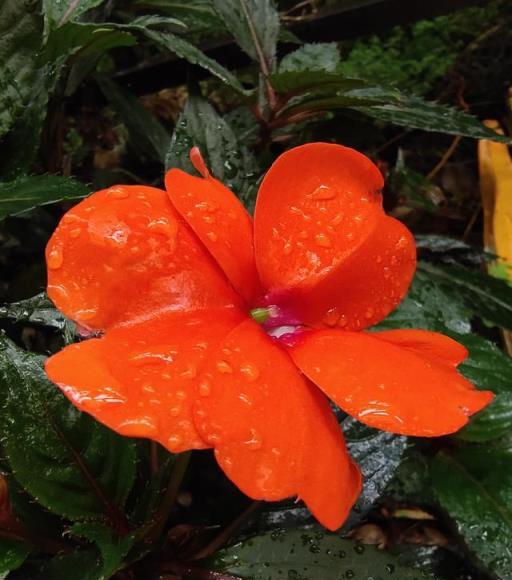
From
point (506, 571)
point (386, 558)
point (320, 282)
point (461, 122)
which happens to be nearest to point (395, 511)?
point (506, 571)

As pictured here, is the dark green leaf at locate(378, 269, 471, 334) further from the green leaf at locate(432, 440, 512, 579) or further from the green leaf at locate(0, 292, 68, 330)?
the green leaf at locate(0, 292, 68, 330)

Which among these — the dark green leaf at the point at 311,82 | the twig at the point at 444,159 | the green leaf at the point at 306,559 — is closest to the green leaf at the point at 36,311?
the green leaf at the point at 306,559

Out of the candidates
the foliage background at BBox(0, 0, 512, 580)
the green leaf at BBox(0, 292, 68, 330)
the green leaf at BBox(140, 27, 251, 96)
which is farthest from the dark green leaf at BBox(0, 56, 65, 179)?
the green leaf at BBox(0, 292, 68, 330)

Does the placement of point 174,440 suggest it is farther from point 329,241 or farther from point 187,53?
point 187,53

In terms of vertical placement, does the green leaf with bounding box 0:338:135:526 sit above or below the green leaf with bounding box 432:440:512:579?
above

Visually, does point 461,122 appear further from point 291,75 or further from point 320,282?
point 320,282

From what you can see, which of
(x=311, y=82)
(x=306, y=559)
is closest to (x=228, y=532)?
(x=306, y=559)

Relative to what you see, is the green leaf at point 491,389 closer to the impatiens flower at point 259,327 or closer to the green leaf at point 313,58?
the impatiens flower at point 259,327
